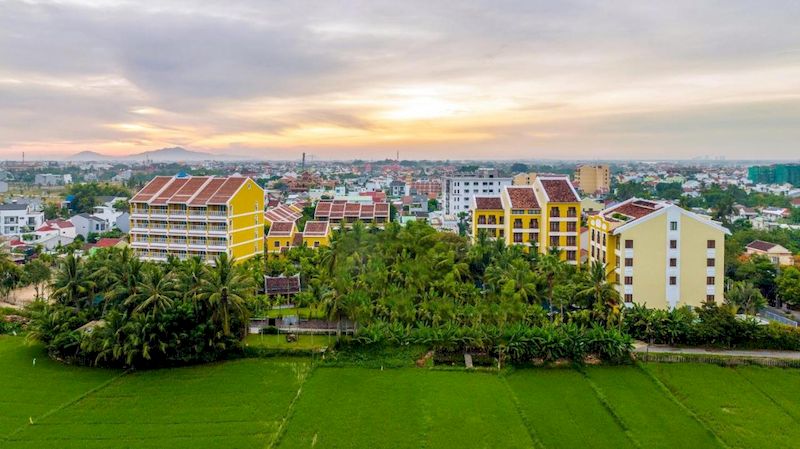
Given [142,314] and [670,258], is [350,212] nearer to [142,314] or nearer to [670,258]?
[670,258]

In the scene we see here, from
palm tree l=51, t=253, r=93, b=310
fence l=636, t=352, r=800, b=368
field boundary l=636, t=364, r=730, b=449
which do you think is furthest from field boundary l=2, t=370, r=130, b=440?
fence l=636, t=352, r=800, b=368

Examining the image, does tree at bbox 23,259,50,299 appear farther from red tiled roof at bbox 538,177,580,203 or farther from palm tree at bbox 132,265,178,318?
red tiled roof at bbox 538,177,580,203

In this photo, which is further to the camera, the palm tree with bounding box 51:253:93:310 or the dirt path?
the dirt path

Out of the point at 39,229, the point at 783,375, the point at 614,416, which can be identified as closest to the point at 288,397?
the point at 614,416

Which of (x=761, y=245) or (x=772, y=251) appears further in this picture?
(x=761, y=245)

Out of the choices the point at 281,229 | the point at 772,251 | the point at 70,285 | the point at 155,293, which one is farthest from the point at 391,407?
the point at 772,251

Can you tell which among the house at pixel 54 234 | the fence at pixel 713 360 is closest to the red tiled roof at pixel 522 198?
the fence at pixel 713 360
